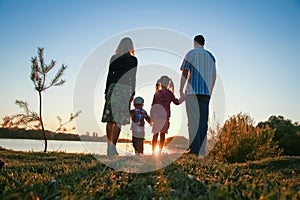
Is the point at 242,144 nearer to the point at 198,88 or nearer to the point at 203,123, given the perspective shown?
the point at 203,123

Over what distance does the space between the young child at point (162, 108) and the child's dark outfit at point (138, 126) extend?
0.82ft

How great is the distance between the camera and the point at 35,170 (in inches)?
178

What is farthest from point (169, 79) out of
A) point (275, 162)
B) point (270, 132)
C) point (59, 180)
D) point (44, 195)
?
point (44, 195)

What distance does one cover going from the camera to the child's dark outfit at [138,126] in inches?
367

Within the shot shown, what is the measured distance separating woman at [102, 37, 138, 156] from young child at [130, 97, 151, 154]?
1.46 m

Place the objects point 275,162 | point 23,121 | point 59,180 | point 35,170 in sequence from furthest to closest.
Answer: point 23,121
point 275,162
point 35,170
point 59,180

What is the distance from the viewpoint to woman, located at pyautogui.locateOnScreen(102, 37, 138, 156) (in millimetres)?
7605

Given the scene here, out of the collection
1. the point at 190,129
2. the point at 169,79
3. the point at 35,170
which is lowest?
the point at 35,170

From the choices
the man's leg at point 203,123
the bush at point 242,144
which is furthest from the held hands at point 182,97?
the bush at point 242,144

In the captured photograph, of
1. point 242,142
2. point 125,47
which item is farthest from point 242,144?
point 125,47

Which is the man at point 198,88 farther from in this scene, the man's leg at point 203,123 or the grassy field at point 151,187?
the grassy field at point 151,187

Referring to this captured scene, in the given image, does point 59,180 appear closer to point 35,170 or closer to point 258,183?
point 35,170

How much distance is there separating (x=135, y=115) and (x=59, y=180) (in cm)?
599

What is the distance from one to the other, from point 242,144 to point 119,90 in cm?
326
